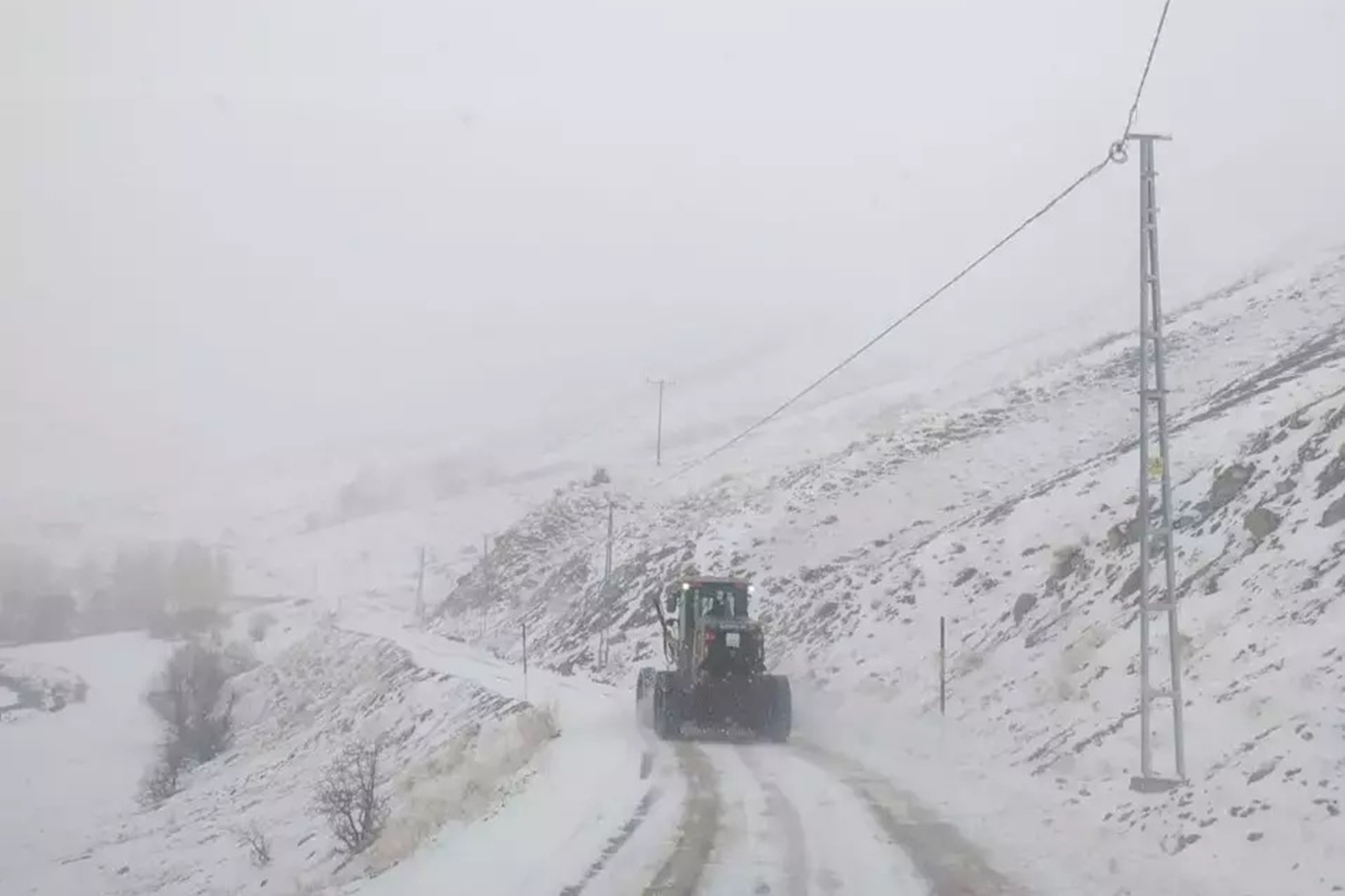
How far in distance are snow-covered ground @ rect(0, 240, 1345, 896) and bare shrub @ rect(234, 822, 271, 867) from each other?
0.45m

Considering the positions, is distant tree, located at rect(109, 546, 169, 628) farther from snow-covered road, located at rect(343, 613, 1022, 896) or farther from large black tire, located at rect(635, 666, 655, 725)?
snow-covered road, located at rect(343, 613, 1022, 896)

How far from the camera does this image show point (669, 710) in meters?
24.4

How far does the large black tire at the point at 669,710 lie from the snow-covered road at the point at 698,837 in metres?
2.69

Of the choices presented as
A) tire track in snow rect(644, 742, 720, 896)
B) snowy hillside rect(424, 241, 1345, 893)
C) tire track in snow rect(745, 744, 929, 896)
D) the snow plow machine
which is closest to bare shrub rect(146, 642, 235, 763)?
snowy hillside rect(424, 241, 1345, 893)

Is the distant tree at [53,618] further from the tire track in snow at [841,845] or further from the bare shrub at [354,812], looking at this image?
the tire track in snow at [841,845]

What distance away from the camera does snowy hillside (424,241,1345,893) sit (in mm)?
12299

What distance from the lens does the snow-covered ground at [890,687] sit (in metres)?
11.6

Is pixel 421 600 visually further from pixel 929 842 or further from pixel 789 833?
pixel 929 842

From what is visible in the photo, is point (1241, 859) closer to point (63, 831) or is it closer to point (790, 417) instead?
point (63, 831)

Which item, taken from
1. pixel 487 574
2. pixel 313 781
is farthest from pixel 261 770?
pixel 487 574

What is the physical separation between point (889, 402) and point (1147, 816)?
69.8m

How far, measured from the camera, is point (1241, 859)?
9.95 meters

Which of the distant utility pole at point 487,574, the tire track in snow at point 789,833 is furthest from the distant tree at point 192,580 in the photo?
the tire track in snow at point 789,833

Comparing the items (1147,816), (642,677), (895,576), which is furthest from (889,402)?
(1147,816)
